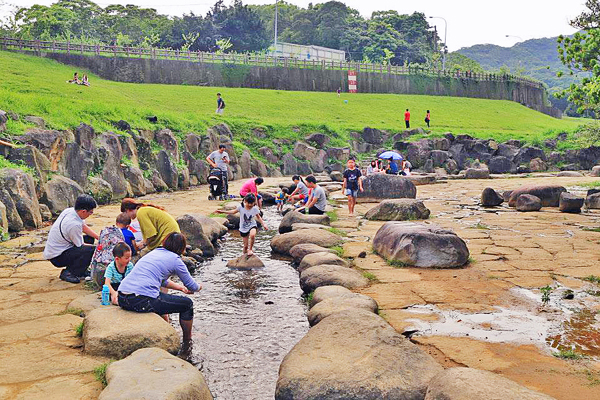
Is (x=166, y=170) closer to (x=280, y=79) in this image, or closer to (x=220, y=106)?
(x=220, y=106)

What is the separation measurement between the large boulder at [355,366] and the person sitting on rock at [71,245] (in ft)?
13.8

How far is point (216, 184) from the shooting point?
1792cm

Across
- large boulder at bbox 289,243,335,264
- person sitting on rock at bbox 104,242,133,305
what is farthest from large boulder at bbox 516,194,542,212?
person sitting on rock at bbox 104,242,133,305

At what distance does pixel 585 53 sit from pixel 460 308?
1075 cm

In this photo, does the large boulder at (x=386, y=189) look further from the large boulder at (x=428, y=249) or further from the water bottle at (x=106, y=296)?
the water bottle at (x=106, y=296)

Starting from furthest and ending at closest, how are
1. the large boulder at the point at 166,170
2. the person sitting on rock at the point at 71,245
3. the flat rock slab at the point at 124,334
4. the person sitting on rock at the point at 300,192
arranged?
the large boulder at the point at 166,170 < the person sitting on rock at the point at 300,192 < the person sitting on rock at the point at 71,245 < the flat rock slab at the point at 124,334

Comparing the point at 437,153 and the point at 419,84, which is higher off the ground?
the point at 419,84

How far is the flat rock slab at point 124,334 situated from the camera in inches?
213

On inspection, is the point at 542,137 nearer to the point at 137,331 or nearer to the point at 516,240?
the point at 516,240

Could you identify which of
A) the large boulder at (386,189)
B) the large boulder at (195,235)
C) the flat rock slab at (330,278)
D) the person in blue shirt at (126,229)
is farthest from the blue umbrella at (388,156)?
the person in blue shirt at (126,229)

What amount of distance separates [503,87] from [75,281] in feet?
190

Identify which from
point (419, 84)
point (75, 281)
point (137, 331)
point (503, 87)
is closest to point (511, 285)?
point (137, 331)

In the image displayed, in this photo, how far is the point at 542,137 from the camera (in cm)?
3844

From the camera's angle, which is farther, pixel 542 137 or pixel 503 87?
pixel 503 87
